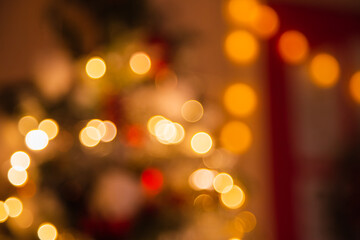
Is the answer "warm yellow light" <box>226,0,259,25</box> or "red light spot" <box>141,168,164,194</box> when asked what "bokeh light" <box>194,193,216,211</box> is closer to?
"red light spot" <box>141,168,164,194</box>

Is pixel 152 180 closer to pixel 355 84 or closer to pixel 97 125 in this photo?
pixel 97 125

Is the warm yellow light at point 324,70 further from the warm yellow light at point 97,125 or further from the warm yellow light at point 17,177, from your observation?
the warm yellow light at point 17,177

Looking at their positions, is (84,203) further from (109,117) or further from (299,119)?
(299,119)

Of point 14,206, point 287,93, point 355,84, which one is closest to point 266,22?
point 287,93

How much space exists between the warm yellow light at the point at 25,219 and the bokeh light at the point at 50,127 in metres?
0.20

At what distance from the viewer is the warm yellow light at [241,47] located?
2.07 m

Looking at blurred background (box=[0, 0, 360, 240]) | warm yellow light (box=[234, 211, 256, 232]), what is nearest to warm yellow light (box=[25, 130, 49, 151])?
blurred background (box=[0, 0, 360, 240])

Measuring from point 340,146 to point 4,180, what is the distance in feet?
4.50

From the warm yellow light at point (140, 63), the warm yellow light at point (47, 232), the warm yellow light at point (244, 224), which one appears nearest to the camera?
the warm yellow light at point (47, 232)

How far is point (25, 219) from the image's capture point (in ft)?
4.14

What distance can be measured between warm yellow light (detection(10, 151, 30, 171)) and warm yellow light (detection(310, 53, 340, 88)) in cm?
132

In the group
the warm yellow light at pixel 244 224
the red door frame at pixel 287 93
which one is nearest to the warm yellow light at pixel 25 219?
the warm yellow light at pixel 244 224

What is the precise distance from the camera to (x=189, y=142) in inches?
55.4

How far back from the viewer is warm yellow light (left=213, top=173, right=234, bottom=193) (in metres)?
1.40
